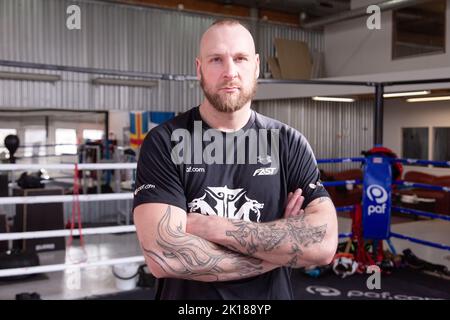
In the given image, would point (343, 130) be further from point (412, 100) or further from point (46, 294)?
point (46, 294)

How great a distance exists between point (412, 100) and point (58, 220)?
24.4ft

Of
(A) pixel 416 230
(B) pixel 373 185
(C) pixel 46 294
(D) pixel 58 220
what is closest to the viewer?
(C) pixel 46 294

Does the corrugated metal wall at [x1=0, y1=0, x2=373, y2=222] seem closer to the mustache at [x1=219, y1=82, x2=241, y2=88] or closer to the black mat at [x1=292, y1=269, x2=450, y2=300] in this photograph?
the black mat at [x1=292, y1=269, x2=450, y2=300]

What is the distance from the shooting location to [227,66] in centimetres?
150

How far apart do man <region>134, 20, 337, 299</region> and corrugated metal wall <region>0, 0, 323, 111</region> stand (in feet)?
25.2

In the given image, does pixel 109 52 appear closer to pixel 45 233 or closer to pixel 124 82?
pixel 124 82

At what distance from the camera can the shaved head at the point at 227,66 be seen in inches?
59.2

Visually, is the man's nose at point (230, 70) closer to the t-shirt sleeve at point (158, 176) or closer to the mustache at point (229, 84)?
the mustache at point (229, 84)

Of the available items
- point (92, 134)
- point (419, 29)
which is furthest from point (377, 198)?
point (419, 29)

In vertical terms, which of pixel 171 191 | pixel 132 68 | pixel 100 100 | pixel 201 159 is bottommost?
pixel 171 191

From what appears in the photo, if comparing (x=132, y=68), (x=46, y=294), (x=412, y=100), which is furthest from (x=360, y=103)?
(x=46, y=294)

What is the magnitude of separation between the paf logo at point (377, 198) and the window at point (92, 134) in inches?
234

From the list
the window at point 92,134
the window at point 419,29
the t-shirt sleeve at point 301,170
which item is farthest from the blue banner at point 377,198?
the window at point 92,134
